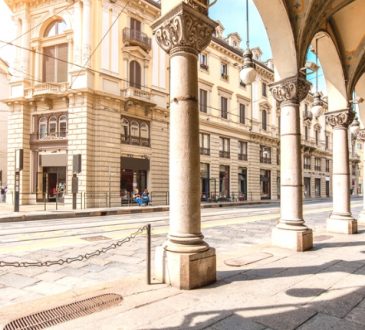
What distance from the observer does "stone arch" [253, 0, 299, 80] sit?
6.68 meters

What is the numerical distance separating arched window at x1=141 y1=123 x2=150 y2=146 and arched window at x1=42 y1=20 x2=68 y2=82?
6.44 meters

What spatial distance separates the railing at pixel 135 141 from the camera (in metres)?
22.3

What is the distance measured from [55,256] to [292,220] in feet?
16.7

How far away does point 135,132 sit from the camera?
23172 mm

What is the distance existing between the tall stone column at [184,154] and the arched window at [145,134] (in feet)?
63.1

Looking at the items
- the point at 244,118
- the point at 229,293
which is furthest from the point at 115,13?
the point at 229,293

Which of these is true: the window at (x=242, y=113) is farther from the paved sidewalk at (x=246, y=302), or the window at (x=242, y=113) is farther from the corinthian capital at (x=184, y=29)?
the corinthian capital at (x=184, y=29)

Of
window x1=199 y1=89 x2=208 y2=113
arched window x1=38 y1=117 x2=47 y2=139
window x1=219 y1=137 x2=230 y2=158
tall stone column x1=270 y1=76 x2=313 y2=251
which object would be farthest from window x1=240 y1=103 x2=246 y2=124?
tall stone column x1=270 y1=76 x2=313 y2=251

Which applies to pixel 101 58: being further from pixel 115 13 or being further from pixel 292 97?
pixel 292 97

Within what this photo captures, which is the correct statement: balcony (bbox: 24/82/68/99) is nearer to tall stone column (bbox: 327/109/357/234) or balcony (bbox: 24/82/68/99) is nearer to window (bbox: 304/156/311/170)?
tall stone column (bbox: 327/109/357/234)

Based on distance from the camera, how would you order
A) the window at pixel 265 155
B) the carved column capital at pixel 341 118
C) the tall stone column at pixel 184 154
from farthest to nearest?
the window at pixel 265 155, the carved column capital at pixel 341 118, the tall stone column at pixel 184 154

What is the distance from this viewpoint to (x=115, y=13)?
72.2 feet

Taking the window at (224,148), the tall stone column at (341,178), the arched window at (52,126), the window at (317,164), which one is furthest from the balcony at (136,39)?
the window at (317,164)

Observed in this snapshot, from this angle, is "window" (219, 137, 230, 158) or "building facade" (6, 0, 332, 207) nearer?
"building facade" (6, 0, 332, 207)
